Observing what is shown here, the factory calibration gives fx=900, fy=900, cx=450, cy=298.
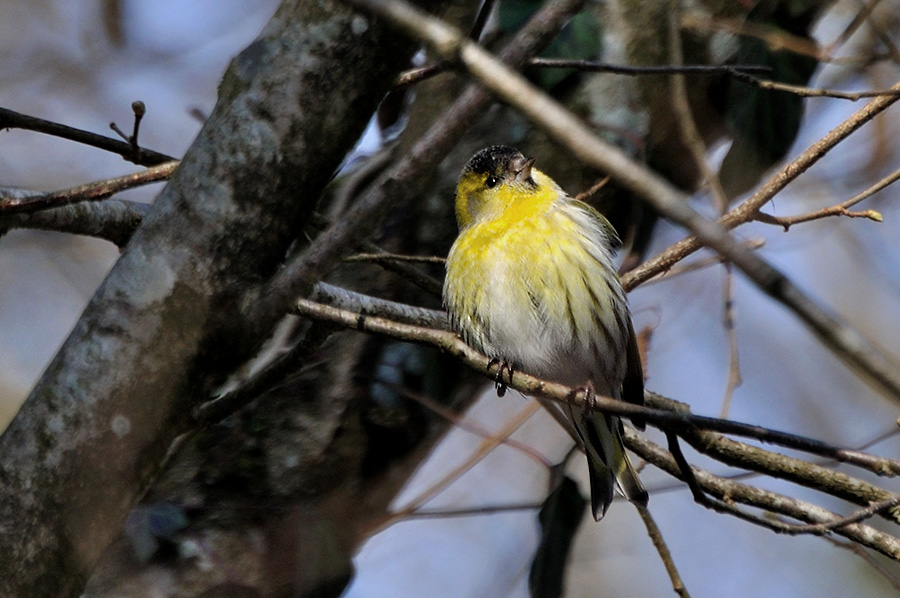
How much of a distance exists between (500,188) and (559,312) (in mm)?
622

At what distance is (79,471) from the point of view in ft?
6.17

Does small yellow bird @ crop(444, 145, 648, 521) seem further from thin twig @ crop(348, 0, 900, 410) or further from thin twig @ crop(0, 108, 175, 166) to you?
thin twig @ crop(348, 0, 900, 410)

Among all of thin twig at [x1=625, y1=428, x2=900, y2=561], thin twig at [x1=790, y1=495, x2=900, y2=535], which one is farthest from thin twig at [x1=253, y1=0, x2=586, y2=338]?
thin twig at [x1=790, y1=495, x2=900, y2=535]

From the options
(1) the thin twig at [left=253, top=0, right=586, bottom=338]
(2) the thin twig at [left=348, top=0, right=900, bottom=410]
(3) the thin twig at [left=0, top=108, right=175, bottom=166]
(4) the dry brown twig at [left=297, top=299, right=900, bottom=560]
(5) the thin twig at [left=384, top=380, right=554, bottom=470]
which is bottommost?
(2) the thin twig at [left=348, top=0, right=900, bottom=410]

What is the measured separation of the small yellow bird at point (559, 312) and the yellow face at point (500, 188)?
9cm

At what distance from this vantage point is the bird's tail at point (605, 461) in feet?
9.81

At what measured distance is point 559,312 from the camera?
3037 mm

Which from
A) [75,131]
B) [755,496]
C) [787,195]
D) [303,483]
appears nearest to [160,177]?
[75,131]

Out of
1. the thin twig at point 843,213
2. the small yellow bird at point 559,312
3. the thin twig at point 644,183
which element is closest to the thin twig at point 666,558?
the small yellow bird at point 559,312

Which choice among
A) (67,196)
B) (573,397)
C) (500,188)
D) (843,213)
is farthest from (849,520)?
(67,196)

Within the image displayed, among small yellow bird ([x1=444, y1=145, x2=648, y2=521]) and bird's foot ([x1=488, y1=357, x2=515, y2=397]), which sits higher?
small yellow bird ([x1=444, y1=145, x2=648, y2=521])

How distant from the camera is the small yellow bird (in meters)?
3.03

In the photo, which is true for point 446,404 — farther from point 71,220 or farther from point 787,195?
point 787,195

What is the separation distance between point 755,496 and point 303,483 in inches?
67.3
